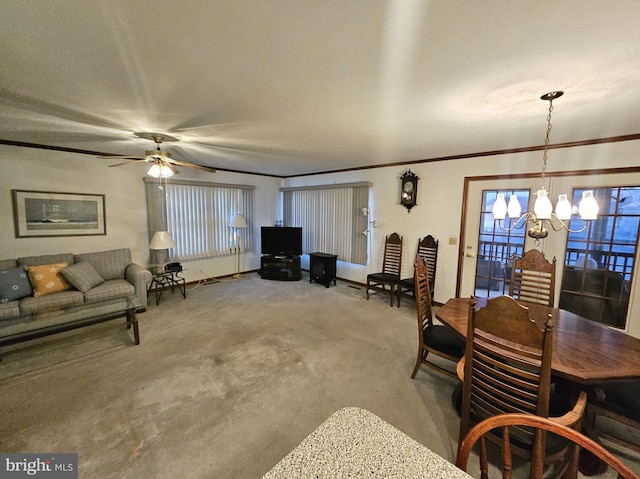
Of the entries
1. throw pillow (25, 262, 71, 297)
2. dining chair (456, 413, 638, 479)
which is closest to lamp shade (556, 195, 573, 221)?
dining chair (456, 413, 638, 479)

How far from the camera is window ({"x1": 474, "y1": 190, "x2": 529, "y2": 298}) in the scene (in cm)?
359

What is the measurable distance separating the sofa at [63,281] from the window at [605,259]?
5.43 meters

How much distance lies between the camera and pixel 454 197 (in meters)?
4.01

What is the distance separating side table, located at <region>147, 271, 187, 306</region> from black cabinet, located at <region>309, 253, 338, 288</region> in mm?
2417

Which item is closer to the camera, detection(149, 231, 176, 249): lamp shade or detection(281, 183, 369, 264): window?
detection(149, 231, 176, 249): lamp shade

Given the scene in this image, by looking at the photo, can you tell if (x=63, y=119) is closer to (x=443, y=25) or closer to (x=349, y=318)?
(x=443, y=25)

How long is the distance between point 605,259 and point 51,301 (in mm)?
6375

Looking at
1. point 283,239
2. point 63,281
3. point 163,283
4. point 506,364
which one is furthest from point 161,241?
point 506,364

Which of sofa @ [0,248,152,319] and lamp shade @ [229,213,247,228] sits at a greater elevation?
lamp shade @ [229,213,247,228]

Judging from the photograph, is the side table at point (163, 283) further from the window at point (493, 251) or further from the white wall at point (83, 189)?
the window at point (493, 251)

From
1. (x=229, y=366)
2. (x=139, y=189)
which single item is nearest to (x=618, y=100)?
(x=229, y=366)

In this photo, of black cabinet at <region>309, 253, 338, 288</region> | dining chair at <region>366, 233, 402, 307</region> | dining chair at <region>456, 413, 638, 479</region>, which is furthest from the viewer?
black cabinet at <region>309, 253, 338, 288</region>

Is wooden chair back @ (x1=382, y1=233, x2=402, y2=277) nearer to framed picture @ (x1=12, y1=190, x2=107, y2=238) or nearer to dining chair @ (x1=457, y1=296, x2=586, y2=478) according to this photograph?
dining chair @ (x1=457, y1=296, x2=586, y2=478)

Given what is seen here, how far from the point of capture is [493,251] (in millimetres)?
3725
